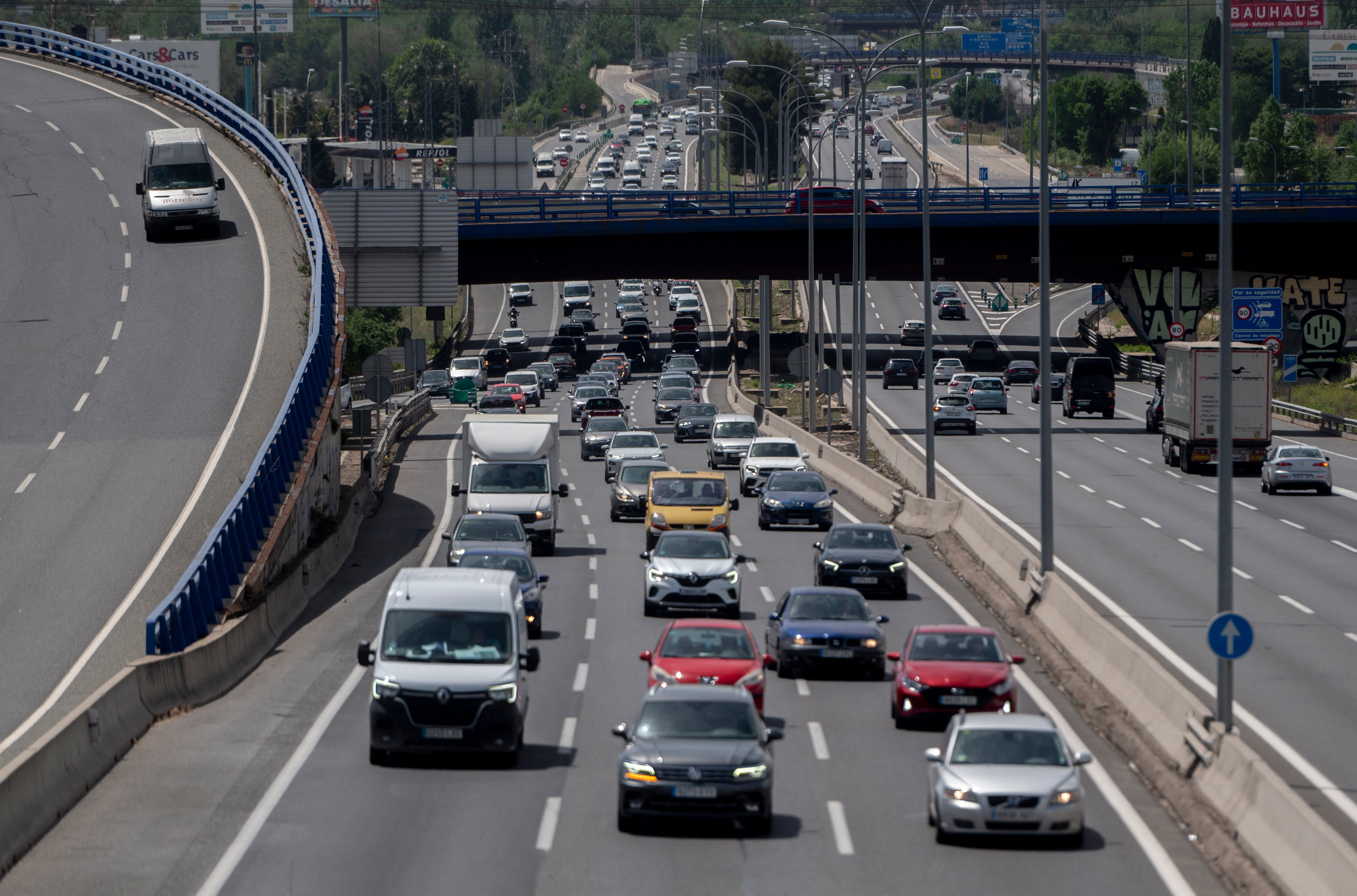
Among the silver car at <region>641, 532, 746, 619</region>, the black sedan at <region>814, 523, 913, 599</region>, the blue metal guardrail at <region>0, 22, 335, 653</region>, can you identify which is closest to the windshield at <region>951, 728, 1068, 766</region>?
the blue metal guardrail at <region>0, 22, 335, 653</region>

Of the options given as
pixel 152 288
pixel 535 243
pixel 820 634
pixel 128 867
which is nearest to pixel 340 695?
pixel 820 634

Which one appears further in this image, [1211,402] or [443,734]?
[1211,402]

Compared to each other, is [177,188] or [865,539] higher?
[177,188]

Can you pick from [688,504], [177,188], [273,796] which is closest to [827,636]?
[273,796]

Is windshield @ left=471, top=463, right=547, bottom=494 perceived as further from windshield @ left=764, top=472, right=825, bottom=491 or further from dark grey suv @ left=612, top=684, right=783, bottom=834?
dark grey suv @ left=612, top=684, right=783, bottom=834

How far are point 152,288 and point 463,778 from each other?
30801 millimetres

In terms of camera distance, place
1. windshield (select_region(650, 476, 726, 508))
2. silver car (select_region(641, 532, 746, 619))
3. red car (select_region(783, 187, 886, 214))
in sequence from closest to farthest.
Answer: silver car (select_region(641, 532, 746, 619)), windshield (select_region(650, 476, 726, 508)), red car (select_region(783, 187, 886, 214))

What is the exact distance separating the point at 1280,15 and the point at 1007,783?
121555mm

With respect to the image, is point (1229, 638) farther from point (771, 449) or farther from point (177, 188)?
point (177, 188)

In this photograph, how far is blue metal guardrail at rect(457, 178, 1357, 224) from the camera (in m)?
72.5

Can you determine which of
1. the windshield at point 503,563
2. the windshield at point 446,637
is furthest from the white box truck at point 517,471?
the windshield at point 446,637

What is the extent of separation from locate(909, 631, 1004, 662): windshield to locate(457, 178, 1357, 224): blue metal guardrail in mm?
50606

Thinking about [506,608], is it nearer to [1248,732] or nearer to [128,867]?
[128,867]

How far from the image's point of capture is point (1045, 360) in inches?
1200
